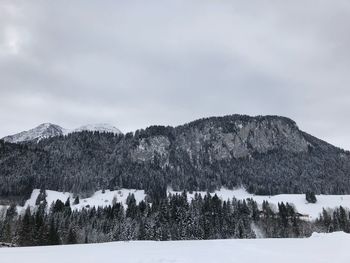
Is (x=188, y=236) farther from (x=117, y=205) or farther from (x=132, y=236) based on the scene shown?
(x=117, y=205)

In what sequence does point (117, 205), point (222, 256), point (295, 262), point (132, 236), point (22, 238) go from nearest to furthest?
1. point (295, 262)
2. point (222, 256)
3. point (22, 238)
4. point (132, 236)
5. point (117, 205)

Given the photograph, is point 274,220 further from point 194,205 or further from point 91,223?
point 91,223

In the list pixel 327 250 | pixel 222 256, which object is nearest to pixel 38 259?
pixel 222 256

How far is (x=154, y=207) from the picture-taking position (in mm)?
142875

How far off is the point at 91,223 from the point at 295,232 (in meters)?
75.6

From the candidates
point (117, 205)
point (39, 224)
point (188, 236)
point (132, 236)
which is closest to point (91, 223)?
point (117, 205)

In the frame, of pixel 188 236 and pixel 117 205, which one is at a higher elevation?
pixel 117 205

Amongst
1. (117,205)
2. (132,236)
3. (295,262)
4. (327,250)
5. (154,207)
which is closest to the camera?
(295,262)

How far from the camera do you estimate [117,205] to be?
6053 inches

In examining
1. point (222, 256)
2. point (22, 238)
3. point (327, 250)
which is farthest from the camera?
point (22, 238)

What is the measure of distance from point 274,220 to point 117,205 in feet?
214

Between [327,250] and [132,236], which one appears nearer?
[327,250]

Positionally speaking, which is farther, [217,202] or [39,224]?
[217,202]

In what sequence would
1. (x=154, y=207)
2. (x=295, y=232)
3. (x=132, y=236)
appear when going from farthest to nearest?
(x=154, y=207) → (x=295, y=232) → (x=132, y=236)
